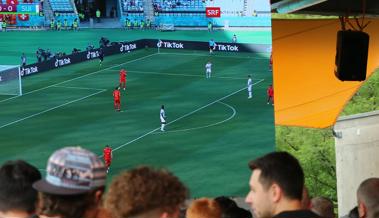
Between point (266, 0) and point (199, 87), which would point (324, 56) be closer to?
point (199, 87)

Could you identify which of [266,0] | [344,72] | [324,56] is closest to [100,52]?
[266,0]

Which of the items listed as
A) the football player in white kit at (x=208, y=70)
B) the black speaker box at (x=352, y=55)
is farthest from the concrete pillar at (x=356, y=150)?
the football player in white kit at (x=208, y=70)

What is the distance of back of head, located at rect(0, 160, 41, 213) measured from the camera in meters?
3.34

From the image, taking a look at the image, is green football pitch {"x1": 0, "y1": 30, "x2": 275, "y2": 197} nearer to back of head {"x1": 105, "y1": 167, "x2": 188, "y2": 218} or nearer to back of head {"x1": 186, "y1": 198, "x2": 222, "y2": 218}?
back of head {"x1": 186, "y1": 198, "x2": 222, "y2": 218}

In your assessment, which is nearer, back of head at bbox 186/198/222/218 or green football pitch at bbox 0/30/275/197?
back of head at bbox 186/198/222/218

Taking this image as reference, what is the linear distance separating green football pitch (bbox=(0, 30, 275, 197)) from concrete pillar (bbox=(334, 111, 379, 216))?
22.5ft

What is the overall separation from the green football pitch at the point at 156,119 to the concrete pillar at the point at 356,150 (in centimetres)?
686

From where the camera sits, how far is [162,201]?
2.92 metres

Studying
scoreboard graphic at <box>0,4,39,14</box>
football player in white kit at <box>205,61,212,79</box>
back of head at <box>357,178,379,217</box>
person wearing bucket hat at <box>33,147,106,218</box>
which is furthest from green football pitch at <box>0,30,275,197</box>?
scoreboard graphic at <box>0,4,39,14</box>

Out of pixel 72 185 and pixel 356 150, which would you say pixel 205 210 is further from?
pixel 356 150

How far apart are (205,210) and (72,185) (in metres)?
1.39

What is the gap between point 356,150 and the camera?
13.4 m

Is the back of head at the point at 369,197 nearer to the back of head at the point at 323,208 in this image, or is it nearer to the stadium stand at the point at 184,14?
the back of head at the point at 323,208

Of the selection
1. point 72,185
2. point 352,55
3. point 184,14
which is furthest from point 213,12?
point 72,185
